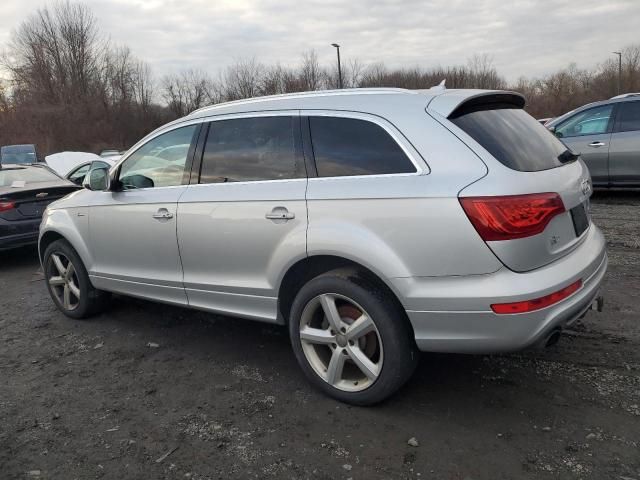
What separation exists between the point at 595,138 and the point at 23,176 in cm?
902

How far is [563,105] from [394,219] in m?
60.6

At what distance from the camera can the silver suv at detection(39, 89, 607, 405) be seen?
261 cm

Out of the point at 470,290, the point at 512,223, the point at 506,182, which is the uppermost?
the point at 506,182

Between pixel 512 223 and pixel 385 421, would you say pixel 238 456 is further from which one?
pixel 512 223

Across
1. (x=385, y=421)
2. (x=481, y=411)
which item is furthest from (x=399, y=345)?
(x=481, y=411)

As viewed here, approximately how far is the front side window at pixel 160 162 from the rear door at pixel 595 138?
682cm

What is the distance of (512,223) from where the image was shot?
8.41 ft

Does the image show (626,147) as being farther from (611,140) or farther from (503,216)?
(503,216)

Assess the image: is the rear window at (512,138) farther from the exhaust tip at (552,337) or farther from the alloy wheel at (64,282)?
the alloy wheel at (64,282)

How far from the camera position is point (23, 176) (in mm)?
7867

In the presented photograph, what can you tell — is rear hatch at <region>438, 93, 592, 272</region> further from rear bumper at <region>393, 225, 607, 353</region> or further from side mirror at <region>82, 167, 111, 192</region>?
side mirror at <region>82, 167, 111, 192</region>

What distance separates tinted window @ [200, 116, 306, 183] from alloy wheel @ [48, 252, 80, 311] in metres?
2.04

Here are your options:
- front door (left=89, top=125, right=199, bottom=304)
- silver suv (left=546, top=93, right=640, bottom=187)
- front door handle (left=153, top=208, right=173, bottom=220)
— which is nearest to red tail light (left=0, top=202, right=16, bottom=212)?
front door (left=89, top=125, right=199, bottom=304)

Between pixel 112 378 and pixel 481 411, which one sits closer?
pixel 481 411
